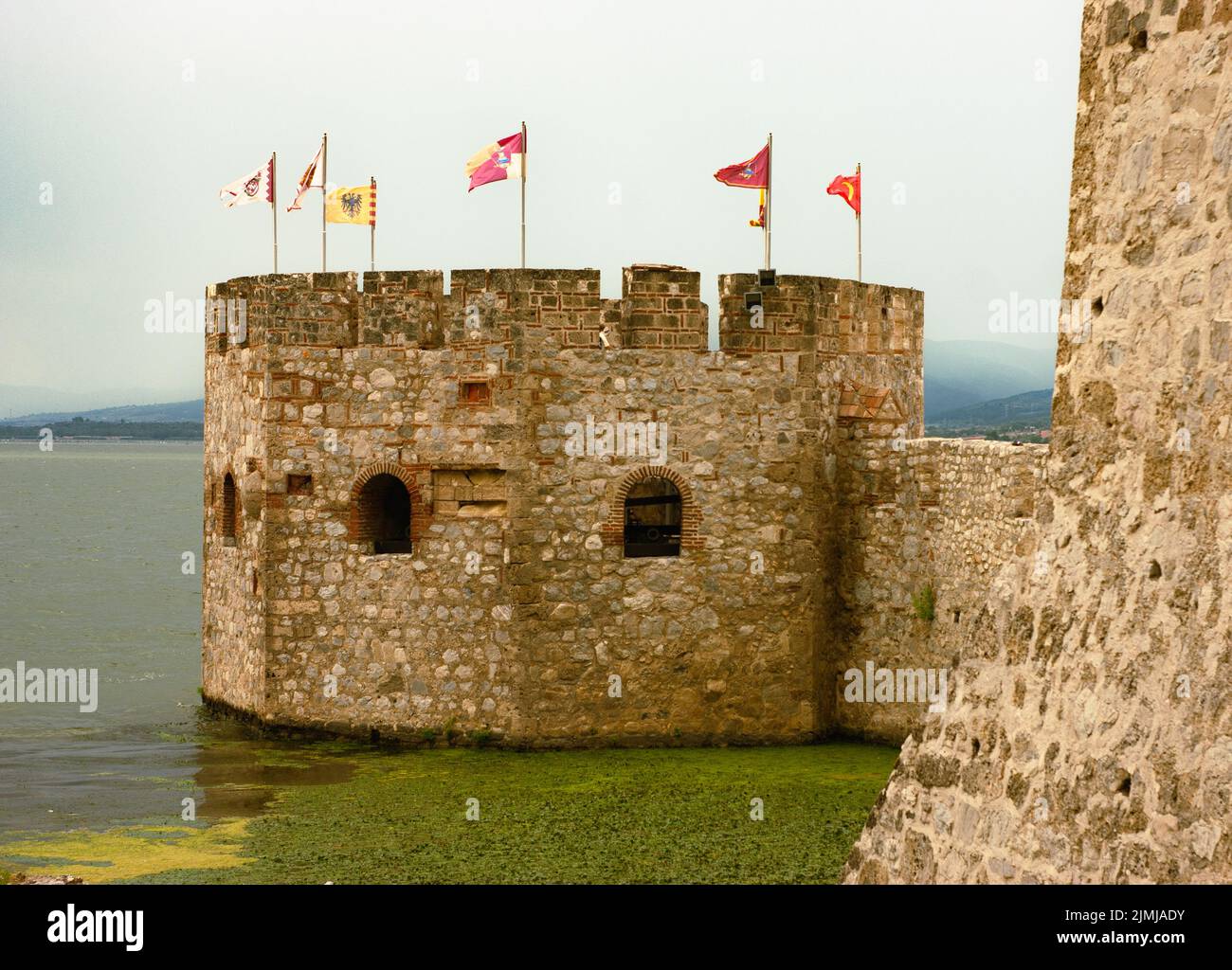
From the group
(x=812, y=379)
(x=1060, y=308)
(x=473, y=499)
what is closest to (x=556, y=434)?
(x=473, y=499)

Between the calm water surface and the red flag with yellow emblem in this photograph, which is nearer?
the calm water surface

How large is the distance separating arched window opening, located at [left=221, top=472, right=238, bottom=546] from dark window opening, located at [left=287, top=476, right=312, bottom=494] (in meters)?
1.84

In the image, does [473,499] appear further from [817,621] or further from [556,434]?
[817,621]

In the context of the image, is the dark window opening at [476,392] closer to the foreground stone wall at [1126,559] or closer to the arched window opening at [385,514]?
the arched window opening at [385,514]

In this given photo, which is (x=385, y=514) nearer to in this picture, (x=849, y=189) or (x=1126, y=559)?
(x=849, y=189)

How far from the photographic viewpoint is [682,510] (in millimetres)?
19250

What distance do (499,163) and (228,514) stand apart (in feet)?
17.5

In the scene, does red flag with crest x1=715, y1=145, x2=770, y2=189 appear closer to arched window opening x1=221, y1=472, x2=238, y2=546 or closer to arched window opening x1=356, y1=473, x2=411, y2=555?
arched window opening x1=356, y1=473, x2=411, y2=555

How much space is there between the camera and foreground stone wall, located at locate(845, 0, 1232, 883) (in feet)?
22.3

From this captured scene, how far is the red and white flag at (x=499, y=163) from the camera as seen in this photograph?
19734 mm

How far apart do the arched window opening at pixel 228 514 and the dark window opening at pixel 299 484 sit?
1.84 meters

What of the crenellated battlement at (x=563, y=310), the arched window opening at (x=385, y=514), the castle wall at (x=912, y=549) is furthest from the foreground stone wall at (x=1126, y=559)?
the arched window opening at (x=385, y=514)

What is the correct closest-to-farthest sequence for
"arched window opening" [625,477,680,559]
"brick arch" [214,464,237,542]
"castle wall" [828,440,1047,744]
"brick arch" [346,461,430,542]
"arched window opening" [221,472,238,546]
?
"castle wall" [828,440,1047,744], "brick arch" [346,461,430,542], "arched window opening" [625,477,680,559], "brick arch" [214,464,237,542], "arched window opening" [221,472,238,546]

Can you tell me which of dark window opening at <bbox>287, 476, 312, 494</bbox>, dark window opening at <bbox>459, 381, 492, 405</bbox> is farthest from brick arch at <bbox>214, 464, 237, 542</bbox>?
dark window opening at <bbox>459, 381, 492, 405</bbox>
